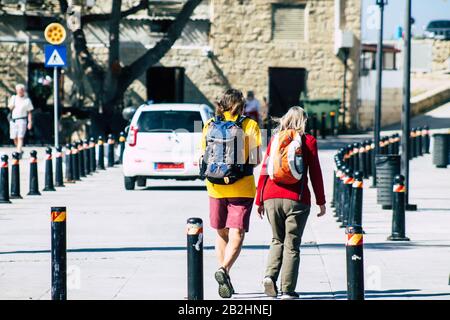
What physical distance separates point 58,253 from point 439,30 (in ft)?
168

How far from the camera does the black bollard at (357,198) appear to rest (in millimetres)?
16344

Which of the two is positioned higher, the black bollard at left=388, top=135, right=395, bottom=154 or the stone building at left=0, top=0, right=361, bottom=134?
the stone building at left=0, top=0, right=361, bottom=134

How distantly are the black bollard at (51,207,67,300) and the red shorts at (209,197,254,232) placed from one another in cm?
151

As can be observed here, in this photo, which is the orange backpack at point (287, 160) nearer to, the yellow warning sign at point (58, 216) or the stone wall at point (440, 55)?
the yellow warning sign at point (58, 216)

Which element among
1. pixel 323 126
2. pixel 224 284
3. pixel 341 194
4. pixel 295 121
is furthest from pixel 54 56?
pixel 323 126

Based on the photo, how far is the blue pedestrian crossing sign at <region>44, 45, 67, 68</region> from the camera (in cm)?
2732

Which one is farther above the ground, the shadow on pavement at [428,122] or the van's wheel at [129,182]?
the shadow on pavement at [428,122]

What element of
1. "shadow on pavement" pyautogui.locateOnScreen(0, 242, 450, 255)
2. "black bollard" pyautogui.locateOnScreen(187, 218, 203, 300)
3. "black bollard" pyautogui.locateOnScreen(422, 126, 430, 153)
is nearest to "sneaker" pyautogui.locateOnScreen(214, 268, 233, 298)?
"black bollard" pyautogui.locateOnScreen(187, 218, 203, 300)

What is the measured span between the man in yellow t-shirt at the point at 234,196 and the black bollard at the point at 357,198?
4.91 m

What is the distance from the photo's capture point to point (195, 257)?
33.9 ft

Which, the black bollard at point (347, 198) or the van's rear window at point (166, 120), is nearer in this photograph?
the black bollard at point (347, 198)

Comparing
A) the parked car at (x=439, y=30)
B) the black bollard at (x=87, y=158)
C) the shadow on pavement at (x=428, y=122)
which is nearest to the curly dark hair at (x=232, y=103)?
the black bollard at (x=87, y=158)

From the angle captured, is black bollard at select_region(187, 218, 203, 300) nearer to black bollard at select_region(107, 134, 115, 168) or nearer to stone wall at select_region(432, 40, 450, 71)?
black bollard at select_region(107, 134, 115, 168)
